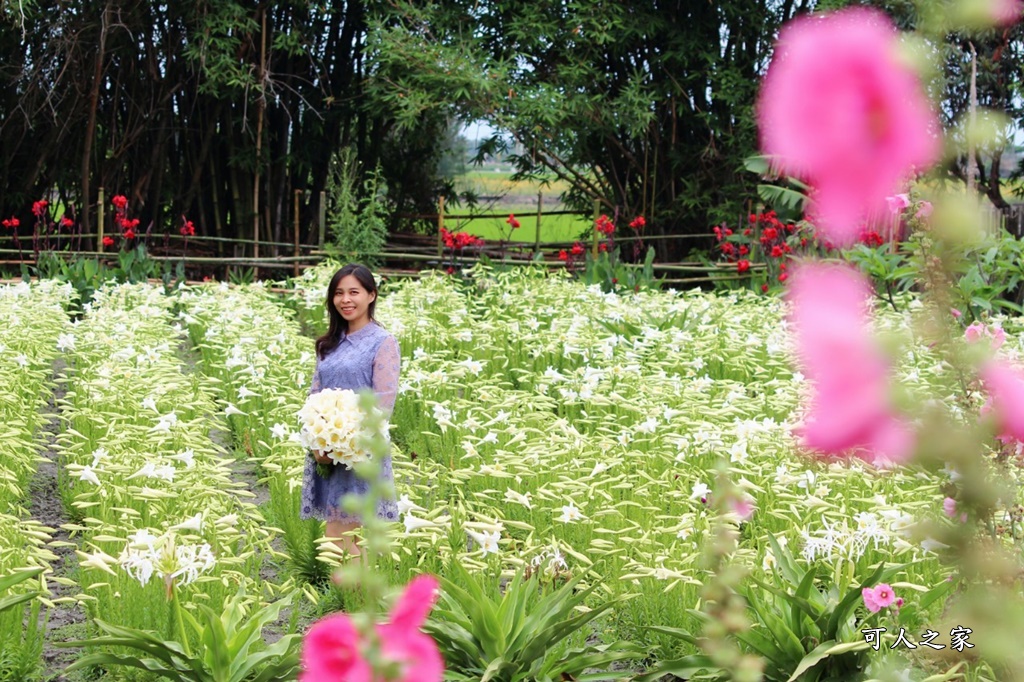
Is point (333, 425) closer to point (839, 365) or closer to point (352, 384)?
point (352, 384)

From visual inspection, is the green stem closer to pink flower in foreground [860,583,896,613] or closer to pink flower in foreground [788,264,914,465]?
pink flower in foreground [860,583,896,613]

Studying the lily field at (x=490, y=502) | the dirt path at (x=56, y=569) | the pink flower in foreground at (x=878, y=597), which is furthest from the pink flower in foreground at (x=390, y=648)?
the dirt path at (x=56, y=569)

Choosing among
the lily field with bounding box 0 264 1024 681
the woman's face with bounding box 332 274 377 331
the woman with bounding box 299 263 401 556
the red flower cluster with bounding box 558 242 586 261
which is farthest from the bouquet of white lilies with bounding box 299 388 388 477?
the red flower cluster with bounding box 558 242 586 261

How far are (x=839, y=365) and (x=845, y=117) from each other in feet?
0.33

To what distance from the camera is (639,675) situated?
2.43 m

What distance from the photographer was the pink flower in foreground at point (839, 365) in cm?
46

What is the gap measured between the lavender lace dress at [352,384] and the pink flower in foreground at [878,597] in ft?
4.85

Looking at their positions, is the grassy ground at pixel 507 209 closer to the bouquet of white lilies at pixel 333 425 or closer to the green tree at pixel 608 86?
the green tree at pixel 608 86

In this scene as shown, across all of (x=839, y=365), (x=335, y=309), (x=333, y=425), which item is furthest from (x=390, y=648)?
(x=335, y=309)

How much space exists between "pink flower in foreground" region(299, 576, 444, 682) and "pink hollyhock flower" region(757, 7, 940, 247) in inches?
11.0

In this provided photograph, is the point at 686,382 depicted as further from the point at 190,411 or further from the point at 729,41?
the point at 729,41

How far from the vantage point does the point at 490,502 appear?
371 centimetres

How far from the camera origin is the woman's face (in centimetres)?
350

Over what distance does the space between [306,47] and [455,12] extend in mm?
1437
